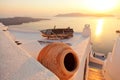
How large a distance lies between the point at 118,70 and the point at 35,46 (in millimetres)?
5120

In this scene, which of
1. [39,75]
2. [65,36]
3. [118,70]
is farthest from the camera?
[65,36]

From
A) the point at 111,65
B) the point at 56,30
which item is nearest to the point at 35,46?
the point at 111,65

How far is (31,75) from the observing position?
96.8 inches

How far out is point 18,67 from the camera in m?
2.57

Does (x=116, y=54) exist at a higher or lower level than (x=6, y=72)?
lower

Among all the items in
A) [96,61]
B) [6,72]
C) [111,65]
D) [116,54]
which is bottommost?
[96,61]

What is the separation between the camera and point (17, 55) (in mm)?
2744

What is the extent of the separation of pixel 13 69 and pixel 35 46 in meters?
2.43

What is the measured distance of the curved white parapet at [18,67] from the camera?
2.44 m

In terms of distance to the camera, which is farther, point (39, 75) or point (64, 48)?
point (64, 48)

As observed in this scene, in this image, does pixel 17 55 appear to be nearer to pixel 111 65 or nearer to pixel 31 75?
pixel 31 75

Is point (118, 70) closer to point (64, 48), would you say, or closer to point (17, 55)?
point (64, 48)

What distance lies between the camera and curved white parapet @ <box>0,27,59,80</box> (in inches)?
95.9

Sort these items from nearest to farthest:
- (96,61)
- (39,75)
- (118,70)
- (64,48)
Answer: (39,75), (64,48), (118,70), (96,61)
